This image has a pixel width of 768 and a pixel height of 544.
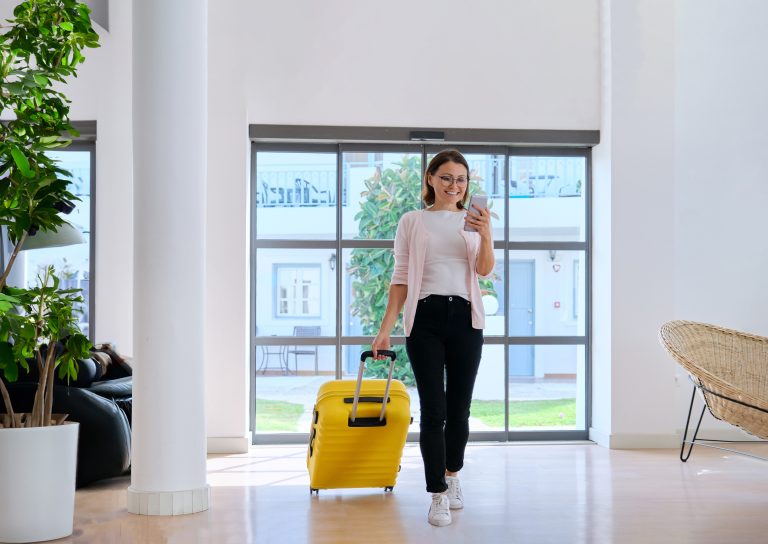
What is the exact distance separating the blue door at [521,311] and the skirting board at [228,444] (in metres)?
2.10

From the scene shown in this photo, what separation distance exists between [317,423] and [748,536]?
206 centimetres

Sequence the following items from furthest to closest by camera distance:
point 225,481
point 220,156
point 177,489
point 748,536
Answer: point 220,156, point 225,481, point 177,489, point 748,536

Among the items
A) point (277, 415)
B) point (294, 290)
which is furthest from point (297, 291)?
point (277, 415)

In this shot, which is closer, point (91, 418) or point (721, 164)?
point (91, 418)

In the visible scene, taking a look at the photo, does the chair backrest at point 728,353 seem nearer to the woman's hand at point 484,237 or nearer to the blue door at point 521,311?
the blue door at point 521,311

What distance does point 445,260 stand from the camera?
420cm

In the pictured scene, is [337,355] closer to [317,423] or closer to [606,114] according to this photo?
[317,423]

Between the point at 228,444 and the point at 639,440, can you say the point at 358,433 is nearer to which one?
the point at 228,444

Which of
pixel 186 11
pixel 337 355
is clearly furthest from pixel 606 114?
pixel 186 11

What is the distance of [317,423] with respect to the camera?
4.62 meters

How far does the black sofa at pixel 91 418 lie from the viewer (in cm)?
490

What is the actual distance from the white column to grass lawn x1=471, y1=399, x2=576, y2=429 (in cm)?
301

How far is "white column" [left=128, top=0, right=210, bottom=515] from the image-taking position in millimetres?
4363

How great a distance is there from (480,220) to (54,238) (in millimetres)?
2382
